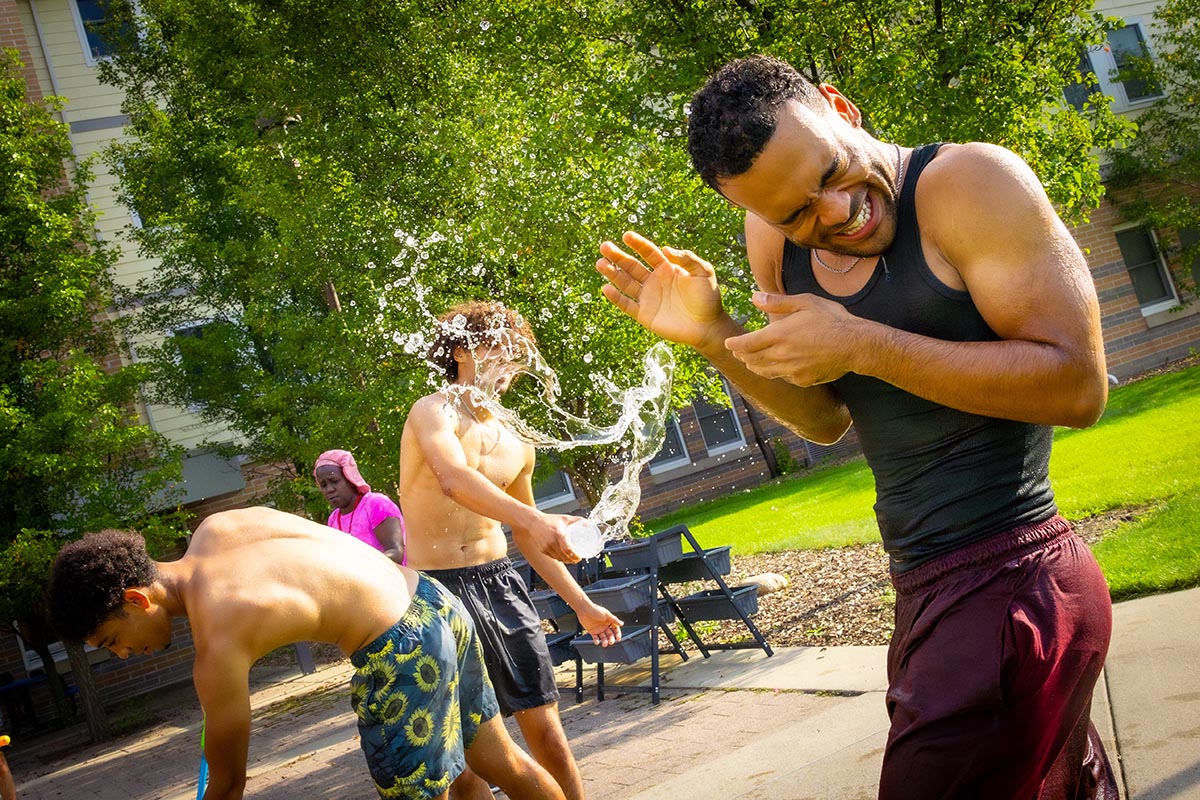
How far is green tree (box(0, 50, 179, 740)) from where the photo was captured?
12086 millimetres

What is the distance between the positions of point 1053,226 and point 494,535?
3003mm

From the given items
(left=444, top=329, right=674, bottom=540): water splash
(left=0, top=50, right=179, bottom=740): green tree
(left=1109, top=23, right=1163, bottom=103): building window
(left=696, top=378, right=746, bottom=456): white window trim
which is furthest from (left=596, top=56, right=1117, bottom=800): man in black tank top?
(left=1109, top=23, right=1163, bottom=103): building window

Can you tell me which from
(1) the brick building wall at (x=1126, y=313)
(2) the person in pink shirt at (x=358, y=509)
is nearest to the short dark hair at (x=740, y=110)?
(2) the person in pink shirt at (x=358, y=509)

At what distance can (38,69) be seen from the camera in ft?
63.0

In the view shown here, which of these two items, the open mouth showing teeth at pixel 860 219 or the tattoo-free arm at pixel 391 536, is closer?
the open mouth showing teeth at pixel 860 219

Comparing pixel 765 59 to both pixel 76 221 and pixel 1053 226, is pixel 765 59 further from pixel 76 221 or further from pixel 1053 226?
pixel 76 221

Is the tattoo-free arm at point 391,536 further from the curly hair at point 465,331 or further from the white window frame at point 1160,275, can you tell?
the white window frame at point 1160,275

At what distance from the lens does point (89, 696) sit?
41.5ft

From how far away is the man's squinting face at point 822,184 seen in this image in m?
2.06

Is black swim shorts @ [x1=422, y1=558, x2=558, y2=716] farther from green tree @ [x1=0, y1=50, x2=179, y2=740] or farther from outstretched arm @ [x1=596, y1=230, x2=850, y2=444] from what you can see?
green tree @ [x1=0, y1=50, x2=179, y2=740]

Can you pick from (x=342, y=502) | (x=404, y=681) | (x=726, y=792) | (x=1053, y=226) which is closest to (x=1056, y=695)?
(x=1053, y=226)

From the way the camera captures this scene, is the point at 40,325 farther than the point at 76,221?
No

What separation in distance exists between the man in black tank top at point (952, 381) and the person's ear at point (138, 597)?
209 cm

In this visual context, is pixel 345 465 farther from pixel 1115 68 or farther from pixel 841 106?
pixel 1115 68
